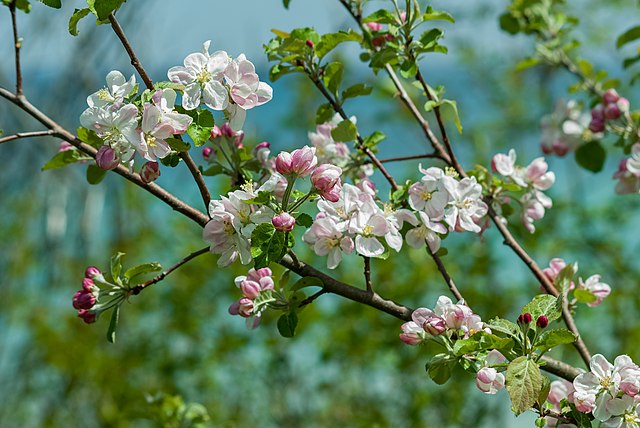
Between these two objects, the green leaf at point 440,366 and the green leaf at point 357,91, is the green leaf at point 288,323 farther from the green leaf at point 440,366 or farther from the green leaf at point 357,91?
the green leaf at point 357,91

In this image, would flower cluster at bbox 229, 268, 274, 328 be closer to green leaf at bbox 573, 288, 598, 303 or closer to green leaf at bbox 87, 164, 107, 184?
green leaf at bbox 87, 164, 107, 184

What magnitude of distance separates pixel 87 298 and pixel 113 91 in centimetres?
30

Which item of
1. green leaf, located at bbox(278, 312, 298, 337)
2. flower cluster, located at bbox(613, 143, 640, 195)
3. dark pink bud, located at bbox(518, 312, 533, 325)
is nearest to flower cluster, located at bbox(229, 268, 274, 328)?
green leaf, located at bbox(278, 312, 298, 337)

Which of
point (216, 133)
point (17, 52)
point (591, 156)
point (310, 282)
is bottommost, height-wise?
point (591, 156)

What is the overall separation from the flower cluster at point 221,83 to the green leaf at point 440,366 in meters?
0.42

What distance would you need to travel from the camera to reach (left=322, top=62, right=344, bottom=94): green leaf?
1267 mm

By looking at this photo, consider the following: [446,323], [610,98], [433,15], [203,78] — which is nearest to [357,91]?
[433,15]

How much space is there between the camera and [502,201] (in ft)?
4.33

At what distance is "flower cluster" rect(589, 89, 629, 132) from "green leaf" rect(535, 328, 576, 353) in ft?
2.99

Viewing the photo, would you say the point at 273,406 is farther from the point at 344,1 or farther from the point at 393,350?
the point at 344,1

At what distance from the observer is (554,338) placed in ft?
2.99

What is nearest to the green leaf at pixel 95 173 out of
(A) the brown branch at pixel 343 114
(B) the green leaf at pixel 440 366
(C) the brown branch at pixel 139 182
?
(C) the brown branch at pixel 139 182

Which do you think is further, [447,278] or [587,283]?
[587,283]

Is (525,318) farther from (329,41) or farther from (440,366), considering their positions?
(329,41)
